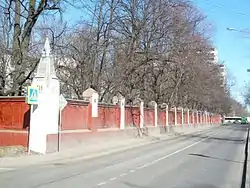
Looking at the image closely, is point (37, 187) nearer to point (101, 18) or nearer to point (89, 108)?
point (89, 108)

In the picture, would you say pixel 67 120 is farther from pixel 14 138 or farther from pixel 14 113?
pixel 14 138

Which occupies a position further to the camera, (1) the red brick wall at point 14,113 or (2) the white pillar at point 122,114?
(2) the white pillar at point 122,114

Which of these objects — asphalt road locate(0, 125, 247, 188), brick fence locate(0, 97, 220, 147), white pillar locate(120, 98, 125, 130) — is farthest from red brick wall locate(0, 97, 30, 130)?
white pillar locate(120, 98, 125, 130)

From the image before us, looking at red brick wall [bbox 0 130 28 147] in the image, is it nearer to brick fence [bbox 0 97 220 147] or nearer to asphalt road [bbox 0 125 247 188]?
brick fence [bbox 0 97 220 147]

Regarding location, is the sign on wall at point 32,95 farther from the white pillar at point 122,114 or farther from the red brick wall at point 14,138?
the white pillar at point 122,114

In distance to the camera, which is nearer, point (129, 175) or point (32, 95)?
point (129, 175)

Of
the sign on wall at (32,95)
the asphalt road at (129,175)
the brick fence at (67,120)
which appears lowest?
the asphalt road at (129,175)

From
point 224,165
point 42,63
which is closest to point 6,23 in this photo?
point 42,63

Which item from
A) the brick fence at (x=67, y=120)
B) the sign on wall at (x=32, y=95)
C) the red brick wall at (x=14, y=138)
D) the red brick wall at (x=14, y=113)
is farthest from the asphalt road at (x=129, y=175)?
the red brick wall at (x=14, y=113)

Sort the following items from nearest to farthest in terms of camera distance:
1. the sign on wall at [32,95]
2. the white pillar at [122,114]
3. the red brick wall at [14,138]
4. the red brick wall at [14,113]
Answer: the sign on wall at [32,95] → the red brick wall at [14,138] → the red brick wall at [14,113] → the white pillar at [122,114]

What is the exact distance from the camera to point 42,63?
22609 mm

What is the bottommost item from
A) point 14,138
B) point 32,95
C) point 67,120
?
point 14,138

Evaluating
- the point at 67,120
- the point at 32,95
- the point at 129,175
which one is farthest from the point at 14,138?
the point at 129,175

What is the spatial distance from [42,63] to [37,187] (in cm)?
1210
